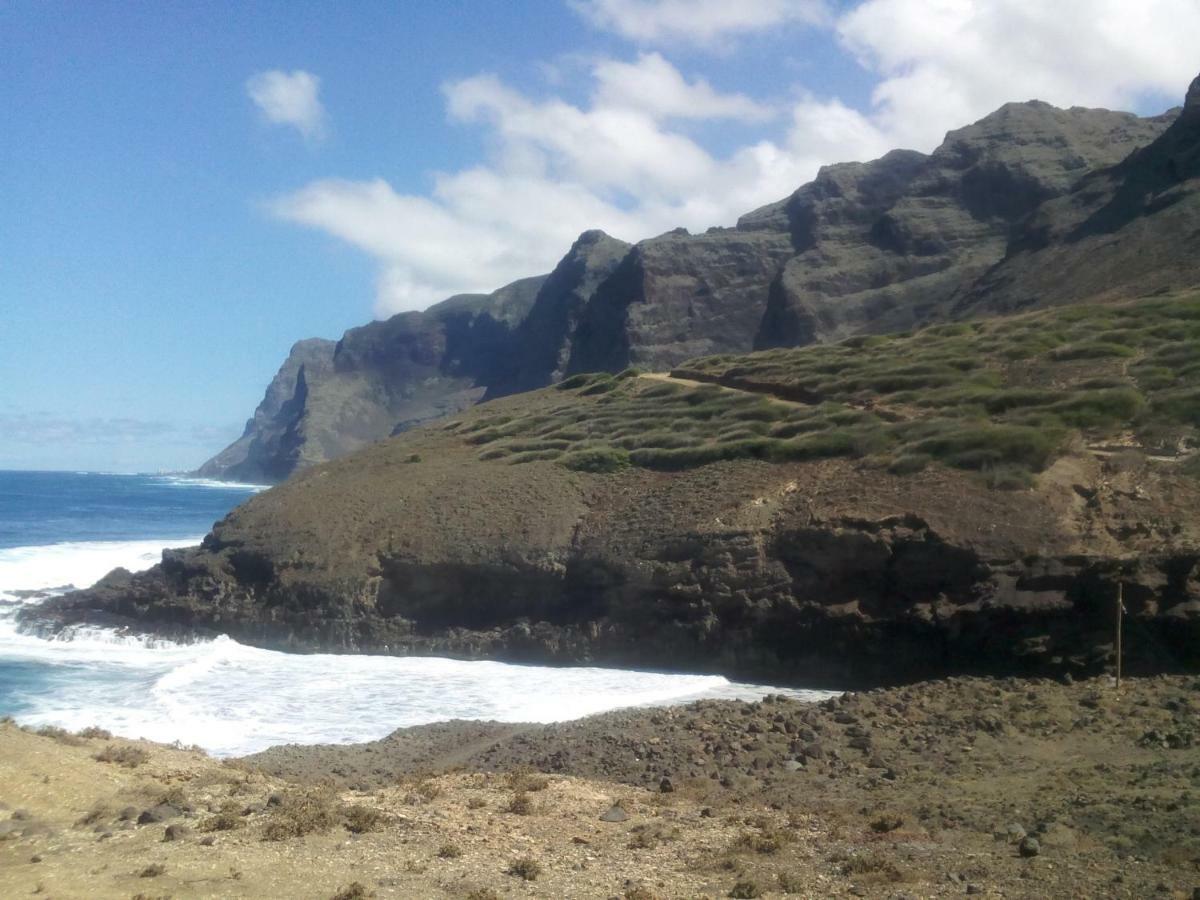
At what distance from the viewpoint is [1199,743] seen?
13.4 m

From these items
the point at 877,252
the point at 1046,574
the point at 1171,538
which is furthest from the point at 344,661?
the point at 877,252

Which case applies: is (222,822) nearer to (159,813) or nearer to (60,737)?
(159,813)

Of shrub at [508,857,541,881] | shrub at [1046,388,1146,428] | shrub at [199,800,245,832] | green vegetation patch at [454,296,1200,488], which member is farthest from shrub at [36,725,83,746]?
shrub at [1046,388,1146,428]

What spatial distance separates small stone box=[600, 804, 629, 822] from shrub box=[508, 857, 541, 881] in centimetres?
204

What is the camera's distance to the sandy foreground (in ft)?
30.2

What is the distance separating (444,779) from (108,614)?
2082 centimetres

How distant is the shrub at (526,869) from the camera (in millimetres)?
9500

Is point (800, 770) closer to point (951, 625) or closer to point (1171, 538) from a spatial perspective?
point (951, 625)

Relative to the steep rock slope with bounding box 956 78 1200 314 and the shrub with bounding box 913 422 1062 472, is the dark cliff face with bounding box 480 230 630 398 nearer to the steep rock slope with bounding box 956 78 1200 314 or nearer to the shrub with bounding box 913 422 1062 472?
the steep rock slope with bounding box 956 78 1200 314

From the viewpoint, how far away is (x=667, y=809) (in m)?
12.4

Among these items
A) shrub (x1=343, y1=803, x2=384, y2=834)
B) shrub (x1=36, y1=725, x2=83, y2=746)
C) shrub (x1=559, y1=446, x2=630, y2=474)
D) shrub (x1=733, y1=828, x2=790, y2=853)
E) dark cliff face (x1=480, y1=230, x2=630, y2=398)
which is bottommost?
→ shrub (x1=733, y1=828, x2=790, y2=853)

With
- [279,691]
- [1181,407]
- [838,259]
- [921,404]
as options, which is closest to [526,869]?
[279,691]

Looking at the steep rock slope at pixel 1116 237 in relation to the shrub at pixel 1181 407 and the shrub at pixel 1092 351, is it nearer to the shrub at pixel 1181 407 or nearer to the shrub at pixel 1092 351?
the shrub at pixel 1092 351

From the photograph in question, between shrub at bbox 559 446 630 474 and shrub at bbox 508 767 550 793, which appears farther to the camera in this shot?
shrub at bbox 559 446 630 474
